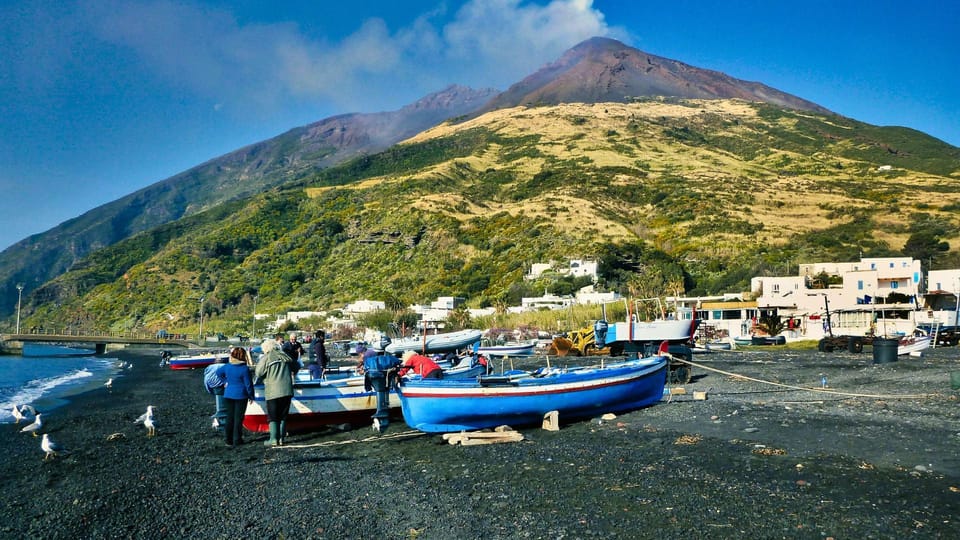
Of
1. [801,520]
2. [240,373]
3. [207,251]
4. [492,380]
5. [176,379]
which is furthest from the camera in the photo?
[207,251]

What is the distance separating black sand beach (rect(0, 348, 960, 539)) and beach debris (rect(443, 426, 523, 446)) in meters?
0.27

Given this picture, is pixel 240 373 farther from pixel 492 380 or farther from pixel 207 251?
pixel 207 251

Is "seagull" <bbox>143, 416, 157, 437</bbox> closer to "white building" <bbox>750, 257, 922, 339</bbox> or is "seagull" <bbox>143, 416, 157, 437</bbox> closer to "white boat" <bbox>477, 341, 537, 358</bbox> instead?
"white boat" <bbox>477, 341, 537, 358</bbox>

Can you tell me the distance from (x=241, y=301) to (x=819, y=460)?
10576cm

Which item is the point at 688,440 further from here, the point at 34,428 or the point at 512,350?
the point at 512,350

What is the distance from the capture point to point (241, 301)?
106 metres

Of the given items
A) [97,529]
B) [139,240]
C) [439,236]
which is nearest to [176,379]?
[97,529]

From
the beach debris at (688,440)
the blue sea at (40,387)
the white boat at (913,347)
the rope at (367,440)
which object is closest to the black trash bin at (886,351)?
the white boat at (913,347)

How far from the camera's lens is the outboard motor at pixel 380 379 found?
43.3 ft

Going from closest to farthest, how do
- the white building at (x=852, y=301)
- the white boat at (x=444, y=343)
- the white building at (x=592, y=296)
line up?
1. the white boat at (x=444, y=343)
2. the white building at (x=852, y=301)
3. the white building at (x=592, y=296)

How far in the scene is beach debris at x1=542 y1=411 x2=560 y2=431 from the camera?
40.4 feet

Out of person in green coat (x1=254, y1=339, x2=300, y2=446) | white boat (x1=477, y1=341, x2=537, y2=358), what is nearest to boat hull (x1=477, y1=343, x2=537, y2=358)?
white boat (x1=477, y1=341, x2=537, y2=358)

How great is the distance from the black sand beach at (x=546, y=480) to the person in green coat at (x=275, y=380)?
2.11ft

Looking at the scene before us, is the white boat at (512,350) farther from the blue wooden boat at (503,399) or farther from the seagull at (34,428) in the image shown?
the seagull at (34,428)
